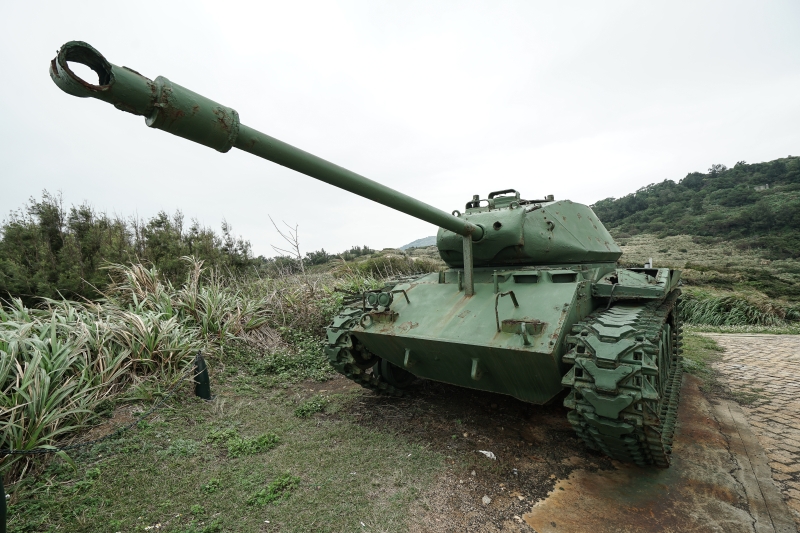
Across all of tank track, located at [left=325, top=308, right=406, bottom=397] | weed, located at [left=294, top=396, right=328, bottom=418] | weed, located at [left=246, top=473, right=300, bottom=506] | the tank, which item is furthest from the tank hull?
weed, located at [left=246, top=473, right=300, bottom=506]

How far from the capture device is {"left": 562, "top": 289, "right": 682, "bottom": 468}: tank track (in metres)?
2.93

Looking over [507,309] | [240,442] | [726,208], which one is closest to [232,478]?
[240,442]

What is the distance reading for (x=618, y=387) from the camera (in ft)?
9.70

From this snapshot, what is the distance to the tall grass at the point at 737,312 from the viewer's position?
13.2 metres

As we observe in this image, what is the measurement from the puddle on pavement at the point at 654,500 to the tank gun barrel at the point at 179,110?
2.88 meters

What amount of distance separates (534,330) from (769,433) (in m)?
3.11

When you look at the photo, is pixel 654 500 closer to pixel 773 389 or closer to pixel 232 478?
pixel 232 478

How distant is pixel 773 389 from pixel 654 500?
4091 mm

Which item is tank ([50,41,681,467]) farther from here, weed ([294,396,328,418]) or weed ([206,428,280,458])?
weed ([206,428,280,458])

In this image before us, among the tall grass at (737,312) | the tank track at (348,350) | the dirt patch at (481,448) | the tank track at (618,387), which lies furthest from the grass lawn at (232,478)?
the tall grass at (737,312)

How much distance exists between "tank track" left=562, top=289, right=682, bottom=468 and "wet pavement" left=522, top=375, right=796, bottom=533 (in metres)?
0.23

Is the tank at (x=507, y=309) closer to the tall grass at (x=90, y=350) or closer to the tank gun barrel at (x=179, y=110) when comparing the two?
the tank gun barrel at (x=179, y=110)

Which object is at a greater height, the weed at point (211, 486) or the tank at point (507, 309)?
the tank at point (507, 309)

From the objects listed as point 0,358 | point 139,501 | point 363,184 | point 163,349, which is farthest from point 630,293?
point 0,358
